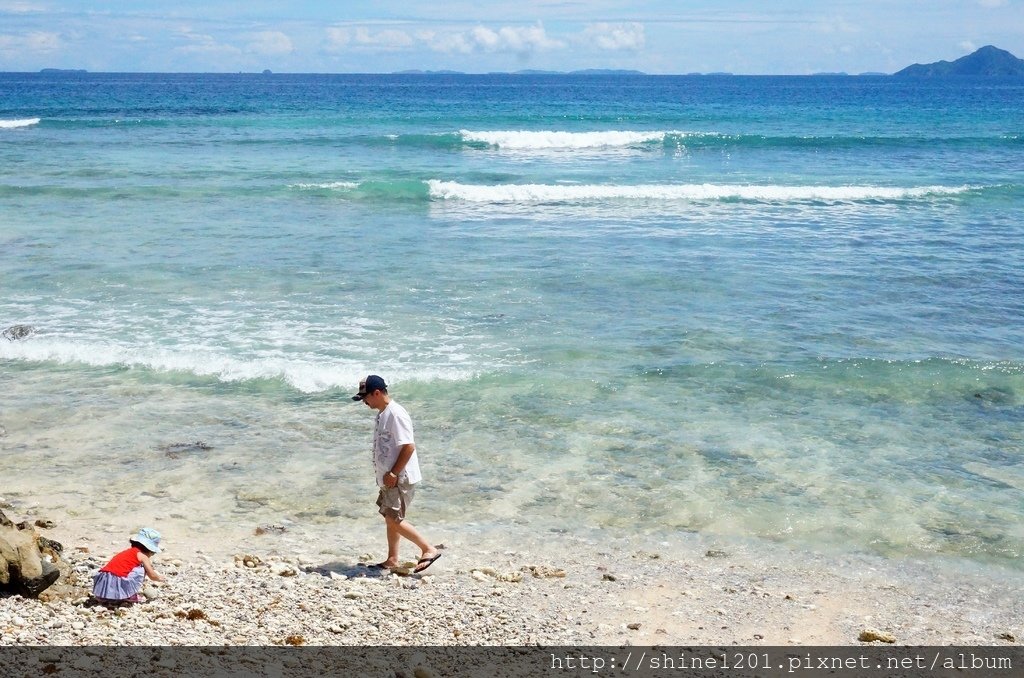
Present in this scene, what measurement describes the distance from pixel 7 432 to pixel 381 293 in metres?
6.83

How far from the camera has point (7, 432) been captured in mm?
9625

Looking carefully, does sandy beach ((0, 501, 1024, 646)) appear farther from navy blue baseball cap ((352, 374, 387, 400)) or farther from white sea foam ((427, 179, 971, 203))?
white sea foam ((427, 179, 971, 203))

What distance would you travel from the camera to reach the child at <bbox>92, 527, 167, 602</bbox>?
233 inches

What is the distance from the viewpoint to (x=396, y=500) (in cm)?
698

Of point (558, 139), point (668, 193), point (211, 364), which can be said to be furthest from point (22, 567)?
point (558, 139)

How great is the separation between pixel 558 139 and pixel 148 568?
129 feet

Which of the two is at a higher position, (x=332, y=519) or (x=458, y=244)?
(x=458, y=244)

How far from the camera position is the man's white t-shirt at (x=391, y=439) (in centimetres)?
681

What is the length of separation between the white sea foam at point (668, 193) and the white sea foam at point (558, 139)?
14205 mm

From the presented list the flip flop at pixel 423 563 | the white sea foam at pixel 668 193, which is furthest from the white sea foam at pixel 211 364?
the white sea foam at pixel 668 193

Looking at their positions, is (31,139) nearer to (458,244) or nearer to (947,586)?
(458,244)

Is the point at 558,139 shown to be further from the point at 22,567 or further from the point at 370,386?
the point at 22,567

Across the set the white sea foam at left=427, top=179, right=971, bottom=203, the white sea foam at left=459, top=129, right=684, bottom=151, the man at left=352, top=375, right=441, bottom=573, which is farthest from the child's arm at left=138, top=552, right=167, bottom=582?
the white sea foam at left=459, top=129, right=684, bottom=151

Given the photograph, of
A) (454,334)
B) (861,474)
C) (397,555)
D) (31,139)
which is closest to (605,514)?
(397,555)
